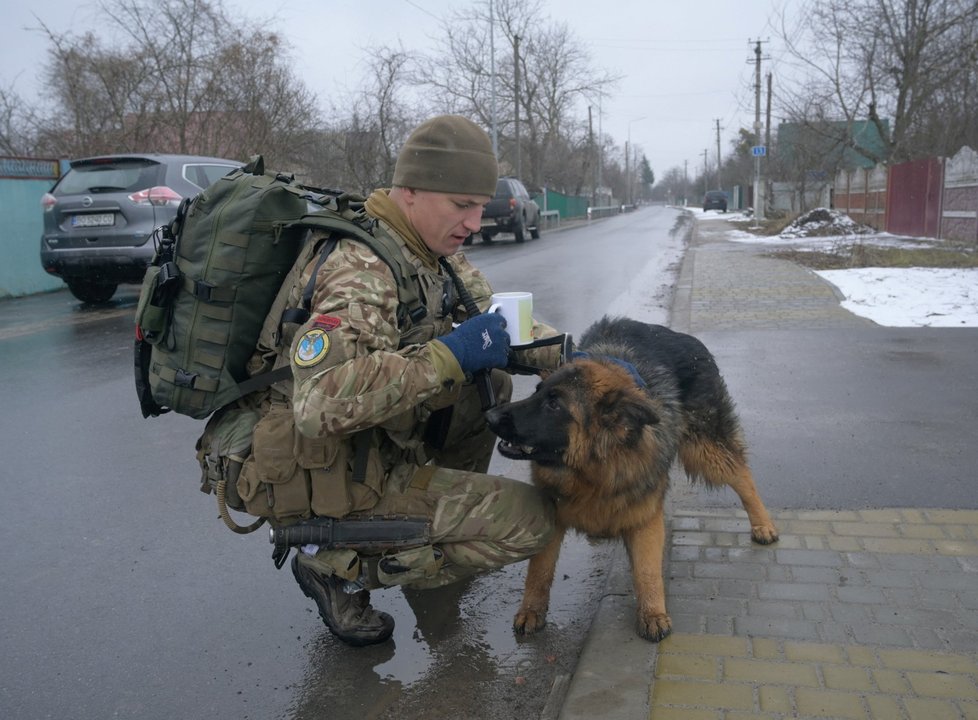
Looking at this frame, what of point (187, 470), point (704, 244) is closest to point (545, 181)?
point (704, 244)

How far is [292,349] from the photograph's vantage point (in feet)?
7.95

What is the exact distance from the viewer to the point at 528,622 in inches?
119

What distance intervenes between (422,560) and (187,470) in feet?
8.95

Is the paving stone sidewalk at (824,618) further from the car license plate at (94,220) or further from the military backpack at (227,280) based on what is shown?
the car license plate at (94,220)

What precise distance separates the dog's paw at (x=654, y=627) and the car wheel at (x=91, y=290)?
10925 millimetres

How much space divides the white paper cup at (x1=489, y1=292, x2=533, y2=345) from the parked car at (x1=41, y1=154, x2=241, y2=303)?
325 inches

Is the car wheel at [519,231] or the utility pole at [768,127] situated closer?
the car wheel at [519,231]

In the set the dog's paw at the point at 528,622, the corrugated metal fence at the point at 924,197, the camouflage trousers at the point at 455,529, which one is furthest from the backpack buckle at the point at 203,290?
the corrugated metal fence at the point at 924,197

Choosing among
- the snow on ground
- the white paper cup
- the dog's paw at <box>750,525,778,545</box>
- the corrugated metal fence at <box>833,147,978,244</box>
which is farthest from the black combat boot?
the corrugated metal fence at <box>833,147,978,244</box>

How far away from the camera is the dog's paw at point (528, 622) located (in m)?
3.01

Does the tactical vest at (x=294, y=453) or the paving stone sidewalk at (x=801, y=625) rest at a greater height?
the tactical vest at (x=294, y=453)

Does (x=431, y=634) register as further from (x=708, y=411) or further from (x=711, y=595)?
(x=708, y=411)

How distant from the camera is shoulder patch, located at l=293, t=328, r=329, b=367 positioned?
236 centimetres

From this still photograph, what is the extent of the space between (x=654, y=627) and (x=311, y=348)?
1600 millimetres
